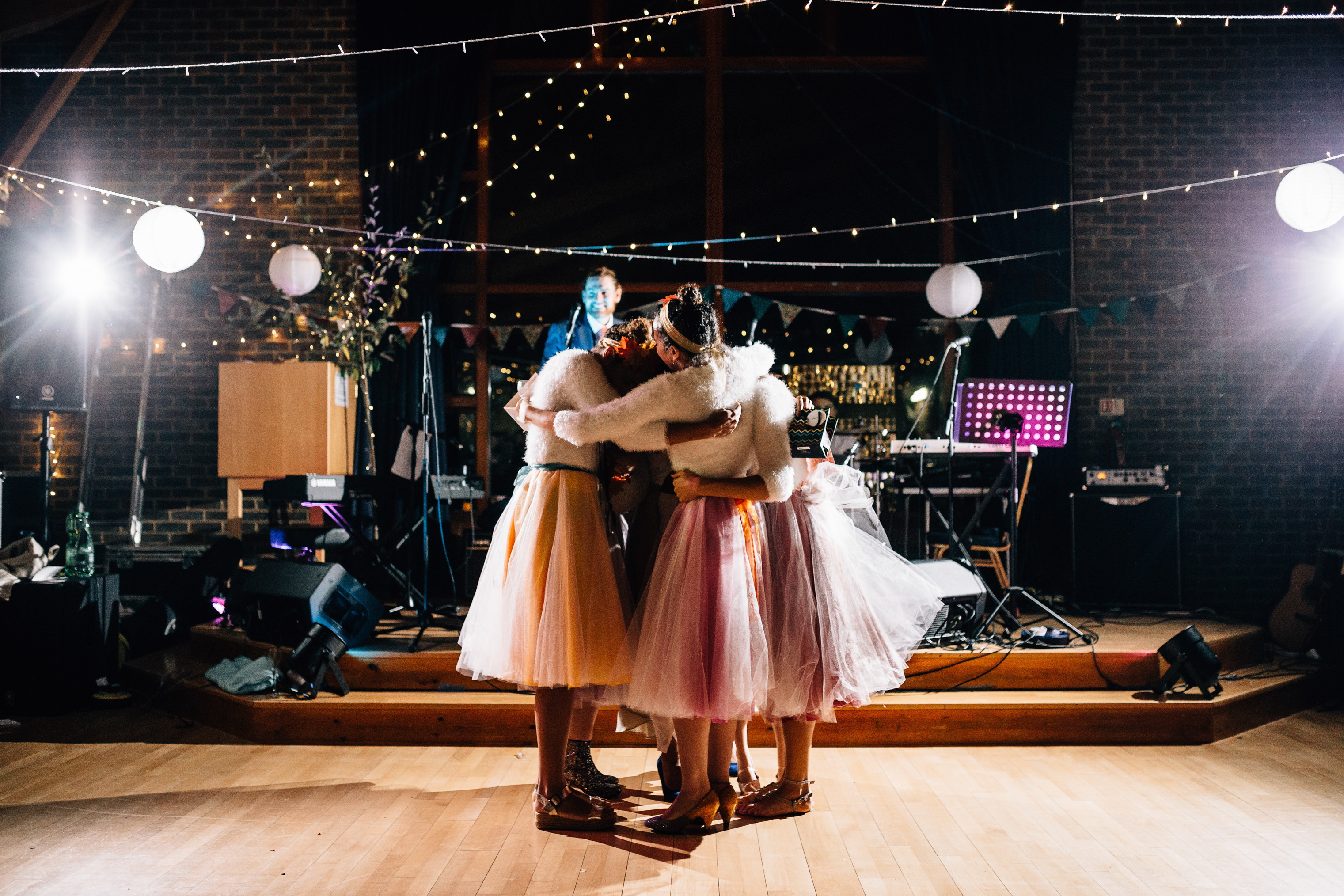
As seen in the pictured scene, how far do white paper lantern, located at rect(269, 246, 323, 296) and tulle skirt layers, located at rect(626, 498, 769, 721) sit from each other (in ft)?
13.4

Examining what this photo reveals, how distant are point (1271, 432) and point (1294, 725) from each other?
2.65 m

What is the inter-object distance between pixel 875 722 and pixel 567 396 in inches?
80.5

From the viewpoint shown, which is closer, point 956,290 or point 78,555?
point 78,555

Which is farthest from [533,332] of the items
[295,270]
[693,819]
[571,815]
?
[693,819]

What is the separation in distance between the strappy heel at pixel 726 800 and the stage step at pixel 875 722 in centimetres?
92

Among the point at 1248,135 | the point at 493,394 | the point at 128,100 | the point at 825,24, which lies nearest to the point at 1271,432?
the point at 1248,135

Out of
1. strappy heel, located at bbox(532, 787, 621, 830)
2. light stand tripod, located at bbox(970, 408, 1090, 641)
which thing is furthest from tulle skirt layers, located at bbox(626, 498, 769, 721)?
light stand tripod, located at bbox(970, 408, 1090, 641)

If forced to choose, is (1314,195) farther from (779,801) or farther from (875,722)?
(779,801)

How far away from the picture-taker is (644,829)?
2912mm

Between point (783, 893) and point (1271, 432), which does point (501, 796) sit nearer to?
point (783, 893)

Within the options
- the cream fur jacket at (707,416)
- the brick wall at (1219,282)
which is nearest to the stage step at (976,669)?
the cream fur jacket at (707,416)

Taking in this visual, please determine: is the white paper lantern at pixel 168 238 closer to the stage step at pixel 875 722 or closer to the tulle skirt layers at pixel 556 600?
the stage step at pixel 875 722

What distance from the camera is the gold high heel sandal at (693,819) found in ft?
9.25

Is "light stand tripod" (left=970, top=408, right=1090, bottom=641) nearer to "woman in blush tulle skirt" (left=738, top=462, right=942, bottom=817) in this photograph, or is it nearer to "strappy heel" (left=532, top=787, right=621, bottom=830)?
"woman in blush tulle skirt" (left=738, top=462, right=942, bottom=817)
